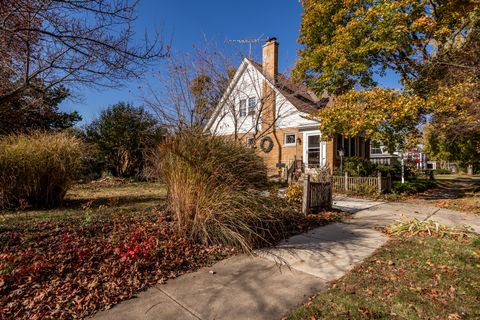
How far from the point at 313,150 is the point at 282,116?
406 centimetres

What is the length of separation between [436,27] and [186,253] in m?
12.6

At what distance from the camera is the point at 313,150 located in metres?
15.4

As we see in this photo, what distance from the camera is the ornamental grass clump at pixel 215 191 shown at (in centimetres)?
416

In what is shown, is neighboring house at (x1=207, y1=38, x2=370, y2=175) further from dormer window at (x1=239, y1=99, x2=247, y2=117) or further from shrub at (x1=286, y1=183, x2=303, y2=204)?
shrub at (x1=286, y1=183, x2=303, y2=204)

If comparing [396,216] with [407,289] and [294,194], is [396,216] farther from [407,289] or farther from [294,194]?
[407,289]

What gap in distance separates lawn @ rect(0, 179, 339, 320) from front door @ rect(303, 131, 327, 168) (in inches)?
403

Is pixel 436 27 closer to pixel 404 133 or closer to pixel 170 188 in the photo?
pixel 404 133

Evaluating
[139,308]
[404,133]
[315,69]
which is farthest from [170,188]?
[315,69]

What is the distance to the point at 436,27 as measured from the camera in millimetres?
10242

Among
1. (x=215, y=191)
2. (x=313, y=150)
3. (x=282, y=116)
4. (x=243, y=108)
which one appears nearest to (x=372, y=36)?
(x=282, y=116)

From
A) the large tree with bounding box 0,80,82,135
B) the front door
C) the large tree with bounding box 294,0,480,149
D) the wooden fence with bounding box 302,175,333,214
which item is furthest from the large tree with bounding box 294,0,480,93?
the large tree with bounding box 0,80,82,135

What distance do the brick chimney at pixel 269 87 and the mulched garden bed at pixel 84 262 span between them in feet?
18.8

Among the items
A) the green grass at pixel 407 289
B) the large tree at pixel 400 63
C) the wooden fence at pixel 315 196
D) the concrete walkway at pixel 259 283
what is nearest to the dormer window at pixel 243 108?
the large tree at pixel 400 63

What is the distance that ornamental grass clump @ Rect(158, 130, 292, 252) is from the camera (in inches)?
164
